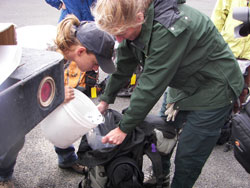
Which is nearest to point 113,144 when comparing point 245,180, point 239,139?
point 239,139

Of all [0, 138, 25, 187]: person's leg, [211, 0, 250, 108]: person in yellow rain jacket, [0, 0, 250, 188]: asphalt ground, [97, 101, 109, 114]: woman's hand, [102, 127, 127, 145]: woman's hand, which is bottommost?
[0, 0, 250, 188]: asphalt ground

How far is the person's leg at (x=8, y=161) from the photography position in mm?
1452

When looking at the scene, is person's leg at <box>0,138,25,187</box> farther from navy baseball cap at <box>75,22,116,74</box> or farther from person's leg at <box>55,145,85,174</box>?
navy baseball cap at <box>75,22,116,74</box>

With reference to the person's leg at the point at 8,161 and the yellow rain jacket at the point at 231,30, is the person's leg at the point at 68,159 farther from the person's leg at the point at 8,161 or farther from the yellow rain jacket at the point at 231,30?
the yellow rain jacket at the point at 231,30

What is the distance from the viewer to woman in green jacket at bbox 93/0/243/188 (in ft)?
3.67

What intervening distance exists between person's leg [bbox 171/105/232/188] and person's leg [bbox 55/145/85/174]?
85cm

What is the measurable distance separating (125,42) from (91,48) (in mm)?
201

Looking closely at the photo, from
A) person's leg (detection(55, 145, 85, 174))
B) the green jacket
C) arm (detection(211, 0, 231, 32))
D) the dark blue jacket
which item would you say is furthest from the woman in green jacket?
the dark blue jacket

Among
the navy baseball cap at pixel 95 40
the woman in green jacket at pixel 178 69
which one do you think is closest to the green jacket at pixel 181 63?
the woman in green jacket at pixel 178 69

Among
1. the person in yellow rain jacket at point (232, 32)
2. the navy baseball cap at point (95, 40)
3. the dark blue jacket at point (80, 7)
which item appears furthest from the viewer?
the dark blue jacket at point (80, 7)

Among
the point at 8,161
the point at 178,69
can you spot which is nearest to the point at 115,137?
the point at 178,69

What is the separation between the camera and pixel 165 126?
156 cm

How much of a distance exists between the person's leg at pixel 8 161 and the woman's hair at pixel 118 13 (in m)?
0.85

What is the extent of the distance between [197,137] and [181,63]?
47cm
